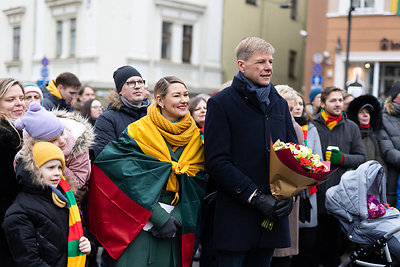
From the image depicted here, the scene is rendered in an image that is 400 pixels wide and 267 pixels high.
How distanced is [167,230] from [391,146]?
343 centimetres

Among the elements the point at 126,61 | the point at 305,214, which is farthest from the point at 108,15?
the point at 305,214

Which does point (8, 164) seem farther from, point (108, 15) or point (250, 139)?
point (108, 15)

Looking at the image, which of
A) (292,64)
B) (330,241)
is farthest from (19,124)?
(292,64)

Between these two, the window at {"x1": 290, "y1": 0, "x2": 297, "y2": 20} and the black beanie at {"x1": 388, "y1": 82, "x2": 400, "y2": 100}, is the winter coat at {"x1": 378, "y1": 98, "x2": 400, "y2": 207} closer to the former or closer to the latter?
the black beanie at {"x1": 388, "y1": 82, "x2": 400, "y2": 100}

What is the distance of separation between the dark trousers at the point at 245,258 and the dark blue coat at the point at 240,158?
113 mm

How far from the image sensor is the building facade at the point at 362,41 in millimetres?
18641

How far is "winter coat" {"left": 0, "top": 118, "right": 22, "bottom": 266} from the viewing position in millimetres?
3805

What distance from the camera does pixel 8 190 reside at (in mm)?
3834

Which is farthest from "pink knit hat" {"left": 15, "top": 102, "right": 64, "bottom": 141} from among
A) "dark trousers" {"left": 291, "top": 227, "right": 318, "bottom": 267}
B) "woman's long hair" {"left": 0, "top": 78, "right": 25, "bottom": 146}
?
"dark trousers" {"left": 291, "top": 227, "right": 318, "bottom": 267}

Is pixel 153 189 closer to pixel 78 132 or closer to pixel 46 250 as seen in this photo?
pixel 78 132

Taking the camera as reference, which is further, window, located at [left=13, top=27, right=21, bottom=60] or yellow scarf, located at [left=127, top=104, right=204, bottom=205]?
window, located at [left=13, top=27, right=21, bottom=60]

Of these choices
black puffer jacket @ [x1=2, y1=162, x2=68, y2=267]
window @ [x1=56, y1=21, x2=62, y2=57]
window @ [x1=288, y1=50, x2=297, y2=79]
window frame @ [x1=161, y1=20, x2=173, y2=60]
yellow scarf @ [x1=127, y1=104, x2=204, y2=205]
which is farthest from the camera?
window @ [x1=288, y1=50, x2=297, y2=79]

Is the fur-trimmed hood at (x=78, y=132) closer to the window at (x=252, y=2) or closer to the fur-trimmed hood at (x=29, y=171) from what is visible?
the fur-trimmed hood at (x=29, y=171)

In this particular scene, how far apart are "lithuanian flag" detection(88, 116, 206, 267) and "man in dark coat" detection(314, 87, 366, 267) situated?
90.1 inches
